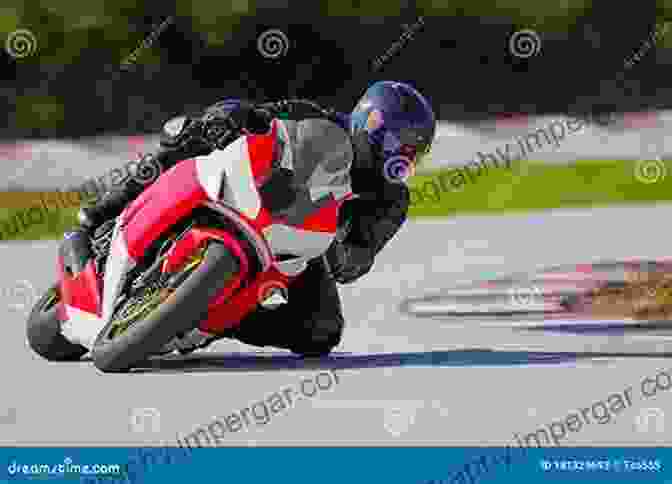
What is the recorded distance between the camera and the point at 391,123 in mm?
5172

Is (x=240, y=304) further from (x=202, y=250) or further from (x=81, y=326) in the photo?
(x=81, y=326)

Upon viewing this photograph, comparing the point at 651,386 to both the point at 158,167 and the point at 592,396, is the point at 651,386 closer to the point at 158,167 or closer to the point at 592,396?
the point at 592,396

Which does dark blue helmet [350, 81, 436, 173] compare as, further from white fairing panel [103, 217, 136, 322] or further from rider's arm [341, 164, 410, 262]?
white fairing panel [103, 217, 136, 322]

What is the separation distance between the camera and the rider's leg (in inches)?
214

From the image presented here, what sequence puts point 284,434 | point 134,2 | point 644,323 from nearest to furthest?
1. point 284,434
2. point 644,323
3. point 134,2

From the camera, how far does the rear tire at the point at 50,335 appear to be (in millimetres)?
5652

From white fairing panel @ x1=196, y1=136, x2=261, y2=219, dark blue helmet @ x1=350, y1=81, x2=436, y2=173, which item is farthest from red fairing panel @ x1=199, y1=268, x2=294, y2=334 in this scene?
dark blue helmet @ x1=350, y1=81, x2=436, y2=173

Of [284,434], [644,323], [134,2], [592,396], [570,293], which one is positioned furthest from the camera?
[134,2]

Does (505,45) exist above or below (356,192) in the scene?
below

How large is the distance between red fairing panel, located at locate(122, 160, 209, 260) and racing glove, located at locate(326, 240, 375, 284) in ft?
1.94

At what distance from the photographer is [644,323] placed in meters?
6.50

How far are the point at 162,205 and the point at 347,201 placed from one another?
27.4 inches
